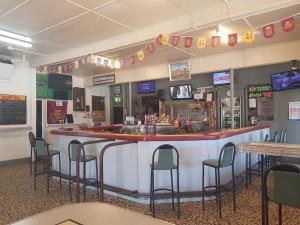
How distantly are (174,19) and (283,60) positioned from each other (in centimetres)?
306

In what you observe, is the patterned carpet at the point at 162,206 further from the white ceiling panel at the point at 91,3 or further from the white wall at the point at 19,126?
the white ceiling panel at the point at 91,3

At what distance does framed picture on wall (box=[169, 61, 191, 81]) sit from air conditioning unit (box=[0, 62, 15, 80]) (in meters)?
4.50

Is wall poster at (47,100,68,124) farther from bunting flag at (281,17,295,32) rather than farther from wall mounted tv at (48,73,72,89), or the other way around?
bunting flag at (281,17,295,32)

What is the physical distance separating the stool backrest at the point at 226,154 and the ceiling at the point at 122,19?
1.94m

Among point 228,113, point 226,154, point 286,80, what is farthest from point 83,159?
point 286,80

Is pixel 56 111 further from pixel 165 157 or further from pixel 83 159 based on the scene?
pixel 165 157

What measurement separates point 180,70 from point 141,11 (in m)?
3.33

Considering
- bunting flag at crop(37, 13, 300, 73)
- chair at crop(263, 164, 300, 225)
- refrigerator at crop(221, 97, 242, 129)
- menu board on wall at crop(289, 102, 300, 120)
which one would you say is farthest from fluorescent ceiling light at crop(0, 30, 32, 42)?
menu board on wall at crop(289, 102, 300, 120)

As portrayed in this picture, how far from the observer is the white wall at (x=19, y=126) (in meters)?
6.85

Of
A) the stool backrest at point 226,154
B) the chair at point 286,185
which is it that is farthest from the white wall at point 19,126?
the chair at point 286,185

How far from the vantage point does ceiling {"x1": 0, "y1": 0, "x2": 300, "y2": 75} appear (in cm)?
369

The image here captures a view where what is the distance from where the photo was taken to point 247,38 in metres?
3.90

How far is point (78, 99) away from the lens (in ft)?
29.7

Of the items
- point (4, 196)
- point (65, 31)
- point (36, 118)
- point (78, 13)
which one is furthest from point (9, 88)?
point (78, 13)
